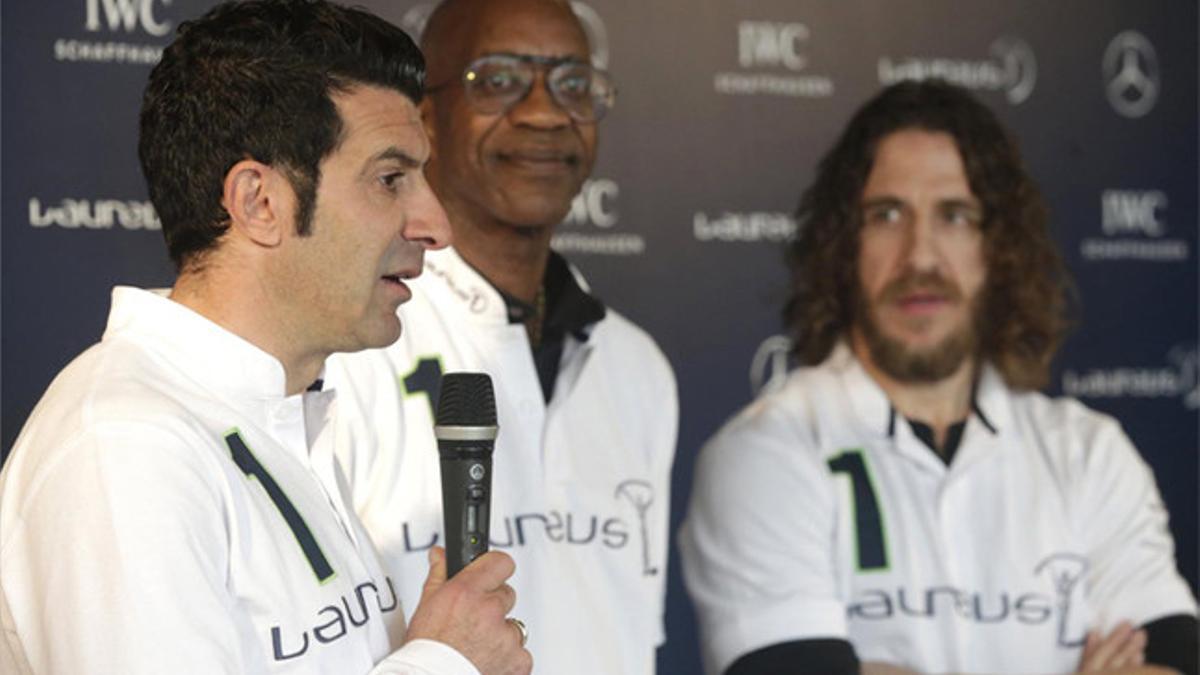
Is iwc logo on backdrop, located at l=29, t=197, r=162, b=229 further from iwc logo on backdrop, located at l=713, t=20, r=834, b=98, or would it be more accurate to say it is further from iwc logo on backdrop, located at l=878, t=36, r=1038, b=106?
iwc logo on backdrop, located at l=878, t=36, r=1038, b=106

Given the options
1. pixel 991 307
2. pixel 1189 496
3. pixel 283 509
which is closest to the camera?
pixel 283 509

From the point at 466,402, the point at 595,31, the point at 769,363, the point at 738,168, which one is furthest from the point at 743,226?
the point at 466,402

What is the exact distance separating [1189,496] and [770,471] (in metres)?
1.69

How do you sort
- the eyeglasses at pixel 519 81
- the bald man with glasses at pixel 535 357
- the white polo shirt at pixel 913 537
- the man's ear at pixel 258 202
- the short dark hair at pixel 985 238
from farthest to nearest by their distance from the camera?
the short dark hair at pixel 985 238
the white polo shirt at pixel 913 537
the eyeglasses at pixel 519 81
the bald man with glasses at pixel 535 357
the man's ear at pixel 258 202

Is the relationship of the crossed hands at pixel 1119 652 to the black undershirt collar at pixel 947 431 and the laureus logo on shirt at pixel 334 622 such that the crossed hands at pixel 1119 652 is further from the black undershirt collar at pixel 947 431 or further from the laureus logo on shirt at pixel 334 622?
the laureus logo on shirt at pixel 334 622

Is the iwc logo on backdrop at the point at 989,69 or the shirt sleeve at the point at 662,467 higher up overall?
the iwc logo on backdrop at the point at 989,69

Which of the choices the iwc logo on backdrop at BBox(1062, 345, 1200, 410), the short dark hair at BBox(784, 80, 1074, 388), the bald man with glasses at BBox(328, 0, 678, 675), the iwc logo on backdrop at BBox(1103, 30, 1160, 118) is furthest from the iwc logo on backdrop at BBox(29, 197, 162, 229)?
the iwc logo on backdrop at BBox(1103, 30, 1160, 118)

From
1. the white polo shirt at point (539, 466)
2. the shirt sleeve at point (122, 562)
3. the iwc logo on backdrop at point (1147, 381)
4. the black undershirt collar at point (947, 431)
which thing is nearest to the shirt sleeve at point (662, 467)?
the white polo shirt at point (539, 466)

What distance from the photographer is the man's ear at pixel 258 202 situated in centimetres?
186

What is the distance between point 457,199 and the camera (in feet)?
9.29

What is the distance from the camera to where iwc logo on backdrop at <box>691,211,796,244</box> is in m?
3.87

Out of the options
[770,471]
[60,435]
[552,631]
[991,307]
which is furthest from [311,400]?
[991,307]

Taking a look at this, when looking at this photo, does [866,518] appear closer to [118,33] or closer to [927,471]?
[927,471]

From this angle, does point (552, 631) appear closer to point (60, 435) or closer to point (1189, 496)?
point (60, 435)
